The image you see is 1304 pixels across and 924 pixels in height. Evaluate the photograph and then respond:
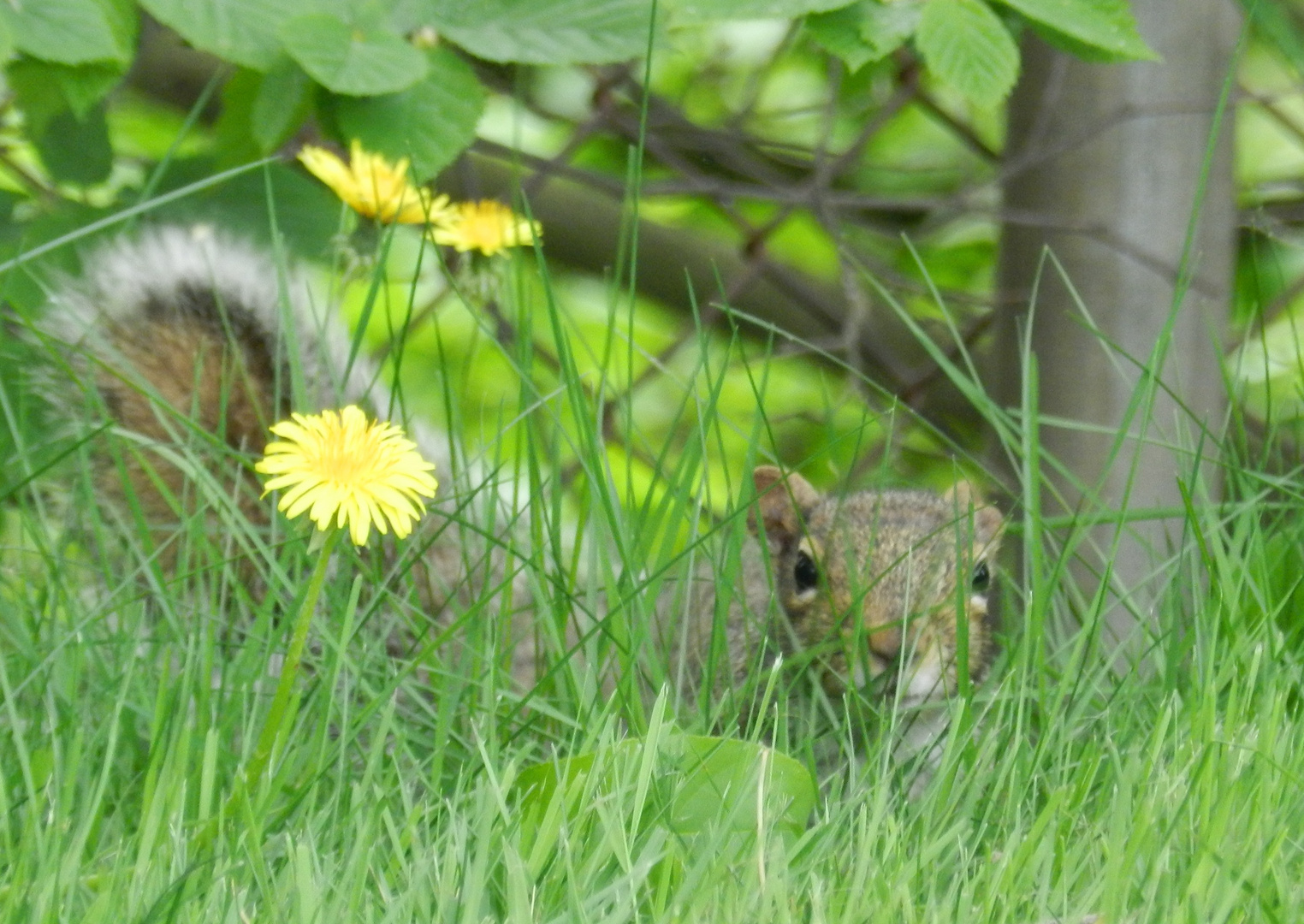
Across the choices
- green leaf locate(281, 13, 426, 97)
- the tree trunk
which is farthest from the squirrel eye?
green leaf locate(281, 13, 426, 97)

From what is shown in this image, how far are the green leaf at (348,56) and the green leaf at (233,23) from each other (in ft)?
0.09

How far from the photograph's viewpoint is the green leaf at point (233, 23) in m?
1.27

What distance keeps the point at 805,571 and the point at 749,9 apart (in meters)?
0.54

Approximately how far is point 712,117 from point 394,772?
4.98 feet

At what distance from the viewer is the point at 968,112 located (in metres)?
2.32

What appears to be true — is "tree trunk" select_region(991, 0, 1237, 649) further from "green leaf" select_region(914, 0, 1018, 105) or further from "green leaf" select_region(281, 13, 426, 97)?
"green leaf" select_region(281, 13, 426, 97)

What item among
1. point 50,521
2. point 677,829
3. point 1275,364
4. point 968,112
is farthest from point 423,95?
point 968,112

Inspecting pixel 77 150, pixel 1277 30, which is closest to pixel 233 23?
pixel 77 150

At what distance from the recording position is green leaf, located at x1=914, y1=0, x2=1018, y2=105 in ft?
4.12

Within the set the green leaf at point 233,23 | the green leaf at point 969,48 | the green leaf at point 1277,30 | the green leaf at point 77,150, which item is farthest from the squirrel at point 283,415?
the green leaf at point 1277,30

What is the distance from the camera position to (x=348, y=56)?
1.29 metres

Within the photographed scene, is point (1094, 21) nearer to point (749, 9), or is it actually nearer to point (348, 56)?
point (749, 9)

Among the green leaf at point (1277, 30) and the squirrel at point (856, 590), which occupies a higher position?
the green leaf at point (1277, 30)

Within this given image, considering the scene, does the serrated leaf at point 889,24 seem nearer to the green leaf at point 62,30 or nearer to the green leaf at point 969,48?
the green leaf at point 969,48
